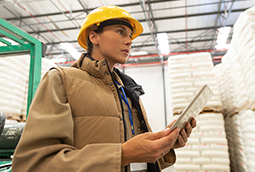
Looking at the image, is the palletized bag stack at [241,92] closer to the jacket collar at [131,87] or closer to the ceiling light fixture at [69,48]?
the jacket collar at [131,87]

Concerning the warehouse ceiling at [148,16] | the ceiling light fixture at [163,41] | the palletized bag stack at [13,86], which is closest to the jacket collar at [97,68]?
the palletized bag stack at [13,86]

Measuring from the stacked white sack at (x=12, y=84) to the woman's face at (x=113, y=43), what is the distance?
2548 millimetres

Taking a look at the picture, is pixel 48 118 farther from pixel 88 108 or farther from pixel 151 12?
pixel 151 12

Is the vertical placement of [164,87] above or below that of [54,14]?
below

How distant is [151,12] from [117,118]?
25.2ft

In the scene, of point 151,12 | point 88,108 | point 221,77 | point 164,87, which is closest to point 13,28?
point 88,108

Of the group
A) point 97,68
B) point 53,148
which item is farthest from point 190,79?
point 53,148

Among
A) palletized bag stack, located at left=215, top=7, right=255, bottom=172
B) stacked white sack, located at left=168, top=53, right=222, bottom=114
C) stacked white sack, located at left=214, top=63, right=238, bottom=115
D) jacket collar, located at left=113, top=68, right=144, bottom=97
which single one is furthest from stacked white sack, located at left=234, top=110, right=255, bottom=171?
jacket collar, located at left=113, top=68, right=144, bottom=97

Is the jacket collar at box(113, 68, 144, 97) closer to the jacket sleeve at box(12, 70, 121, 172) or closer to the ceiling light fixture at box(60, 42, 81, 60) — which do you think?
the jacket sleeve at box(12, 70, 121, 172)

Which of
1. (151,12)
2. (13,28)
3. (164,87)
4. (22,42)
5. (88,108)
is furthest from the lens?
(164,87)

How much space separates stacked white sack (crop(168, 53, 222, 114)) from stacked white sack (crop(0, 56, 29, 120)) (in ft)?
11.0

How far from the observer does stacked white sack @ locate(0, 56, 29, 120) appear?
3.36m

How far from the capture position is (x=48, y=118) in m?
0.92

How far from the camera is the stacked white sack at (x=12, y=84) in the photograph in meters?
3.36
